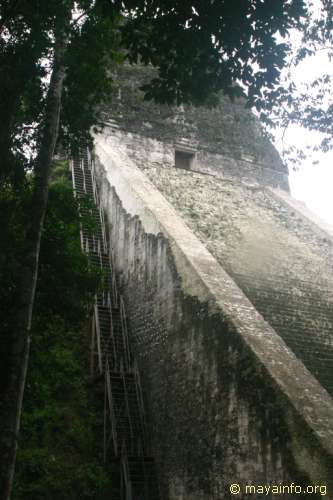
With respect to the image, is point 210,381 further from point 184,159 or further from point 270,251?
point 184,159

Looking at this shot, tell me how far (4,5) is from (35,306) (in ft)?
9.57

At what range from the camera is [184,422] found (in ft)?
22.2

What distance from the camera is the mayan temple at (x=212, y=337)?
17.4 ft

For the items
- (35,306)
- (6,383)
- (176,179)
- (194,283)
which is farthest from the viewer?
(176,179)

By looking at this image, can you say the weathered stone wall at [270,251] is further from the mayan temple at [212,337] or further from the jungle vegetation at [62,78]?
the jungle vegetation at [62,78]

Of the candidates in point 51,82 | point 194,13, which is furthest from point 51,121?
point 194,13

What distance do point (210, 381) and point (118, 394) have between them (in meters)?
2.00

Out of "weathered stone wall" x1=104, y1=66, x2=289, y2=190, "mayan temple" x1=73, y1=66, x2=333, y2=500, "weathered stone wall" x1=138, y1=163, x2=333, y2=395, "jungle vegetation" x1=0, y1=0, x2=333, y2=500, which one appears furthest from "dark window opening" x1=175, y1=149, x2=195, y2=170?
"jungle vegetation" x1=0, y1=0, x2=333, y2=500

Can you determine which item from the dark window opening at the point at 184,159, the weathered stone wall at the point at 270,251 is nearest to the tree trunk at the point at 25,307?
the weathered stone wall at the point at 270,251

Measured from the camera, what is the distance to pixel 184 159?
15.8m

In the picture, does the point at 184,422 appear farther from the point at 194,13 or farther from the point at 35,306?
the point at 194,13

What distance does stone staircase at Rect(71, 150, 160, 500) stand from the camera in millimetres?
6816

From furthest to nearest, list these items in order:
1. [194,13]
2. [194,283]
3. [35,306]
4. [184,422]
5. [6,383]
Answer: [194,283]
[184,422]
[35,306]
[194,13]
[6,383]

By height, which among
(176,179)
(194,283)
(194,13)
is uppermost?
(194,13)
